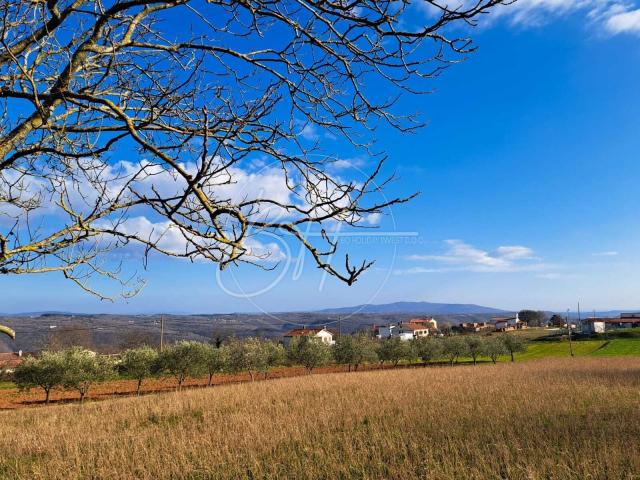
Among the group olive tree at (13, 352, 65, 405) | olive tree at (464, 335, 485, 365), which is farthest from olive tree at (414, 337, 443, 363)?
olive tree at (13, 352, 65, 405)

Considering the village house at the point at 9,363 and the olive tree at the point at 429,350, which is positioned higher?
the olive tree at the point at 429,350

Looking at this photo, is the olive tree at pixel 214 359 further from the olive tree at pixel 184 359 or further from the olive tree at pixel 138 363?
the olive tree at pixel 138 363

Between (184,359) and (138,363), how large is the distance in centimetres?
348

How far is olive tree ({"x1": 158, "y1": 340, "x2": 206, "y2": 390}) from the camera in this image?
35500 millimetres

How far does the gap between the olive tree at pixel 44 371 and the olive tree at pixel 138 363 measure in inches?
201

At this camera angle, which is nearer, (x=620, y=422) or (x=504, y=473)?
(x=504, y=473)

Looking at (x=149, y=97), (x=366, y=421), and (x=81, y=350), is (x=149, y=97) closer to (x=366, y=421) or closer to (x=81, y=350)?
(x=366, y=421)

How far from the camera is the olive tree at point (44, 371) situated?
2939 centimetres

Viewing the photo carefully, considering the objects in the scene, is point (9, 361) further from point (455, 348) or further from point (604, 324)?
point (604, 324)

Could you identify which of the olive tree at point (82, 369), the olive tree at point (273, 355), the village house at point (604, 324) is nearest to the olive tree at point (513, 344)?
the olive tree at point (273, 355)

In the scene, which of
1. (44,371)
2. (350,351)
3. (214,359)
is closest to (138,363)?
(44,371)

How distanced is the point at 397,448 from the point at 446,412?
440 cm

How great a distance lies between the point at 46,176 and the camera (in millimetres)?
3627

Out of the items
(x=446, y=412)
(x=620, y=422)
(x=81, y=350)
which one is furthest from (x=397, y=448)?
(x=81, y=350)
